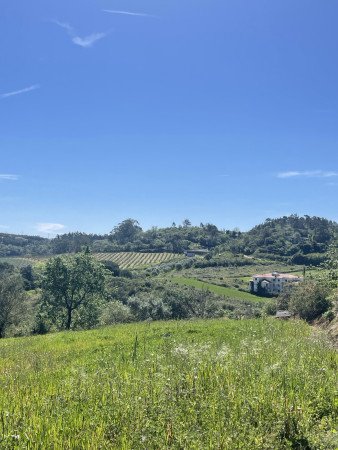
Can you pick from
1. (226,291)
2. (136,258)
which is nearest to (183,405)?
(226,291)

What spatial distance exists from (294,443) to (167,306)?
188ft

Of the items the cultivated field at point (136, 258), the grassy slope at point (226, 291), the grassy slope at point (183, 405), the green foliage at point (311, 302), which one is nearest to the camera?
the grassy slope at point (183, 405)

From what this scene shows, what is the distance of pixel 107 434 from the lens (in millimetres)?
5715

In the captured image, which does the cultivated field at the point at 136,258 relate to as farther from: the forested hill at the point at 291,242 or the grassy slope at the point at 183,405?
the grassy slope at the point at 183,405

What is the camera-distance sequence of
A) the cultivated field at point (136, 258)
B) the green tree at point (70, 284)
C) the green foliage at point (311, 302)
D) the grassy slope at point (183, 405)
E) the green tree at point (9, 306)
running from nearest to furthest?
the grassy slope at point (183, 405) → the green foliage at point (311, 302) → the green tree at point (9, 306) → the green tree at point (70, 284) → the cultivated field at point (136, 258)

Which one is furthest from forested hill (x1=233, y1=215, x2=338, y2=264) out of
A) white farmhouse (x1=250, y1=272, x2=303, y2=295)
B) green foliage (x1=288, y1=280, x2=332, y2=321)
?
green foliage (x1=288, y1=280, x2=332, y2=321)

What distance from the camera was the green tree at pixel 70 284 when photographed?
44.5 metres

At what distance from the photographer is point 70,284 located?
4462 cm

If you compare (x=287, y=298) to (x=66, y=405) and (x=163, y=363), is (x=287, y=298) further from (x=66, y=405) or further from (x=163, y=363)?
(x=66, y=405)

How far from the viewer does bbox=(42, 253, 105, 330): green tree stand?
4450cm

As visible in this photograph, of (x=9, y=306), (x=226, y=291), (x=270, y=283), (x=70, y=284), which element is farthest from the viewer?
(x=270, y=283)

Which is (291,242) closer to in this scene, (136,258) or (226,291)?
(136,258)

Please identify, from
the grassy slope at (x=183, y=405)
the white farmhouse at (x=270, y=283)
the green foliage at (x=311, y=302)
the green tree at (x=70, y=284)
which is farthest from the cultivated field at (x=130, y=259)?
the grassy slope at (x=183, y=405)

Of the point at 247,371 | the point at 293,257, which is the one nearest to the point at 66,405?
the point at 247,371
